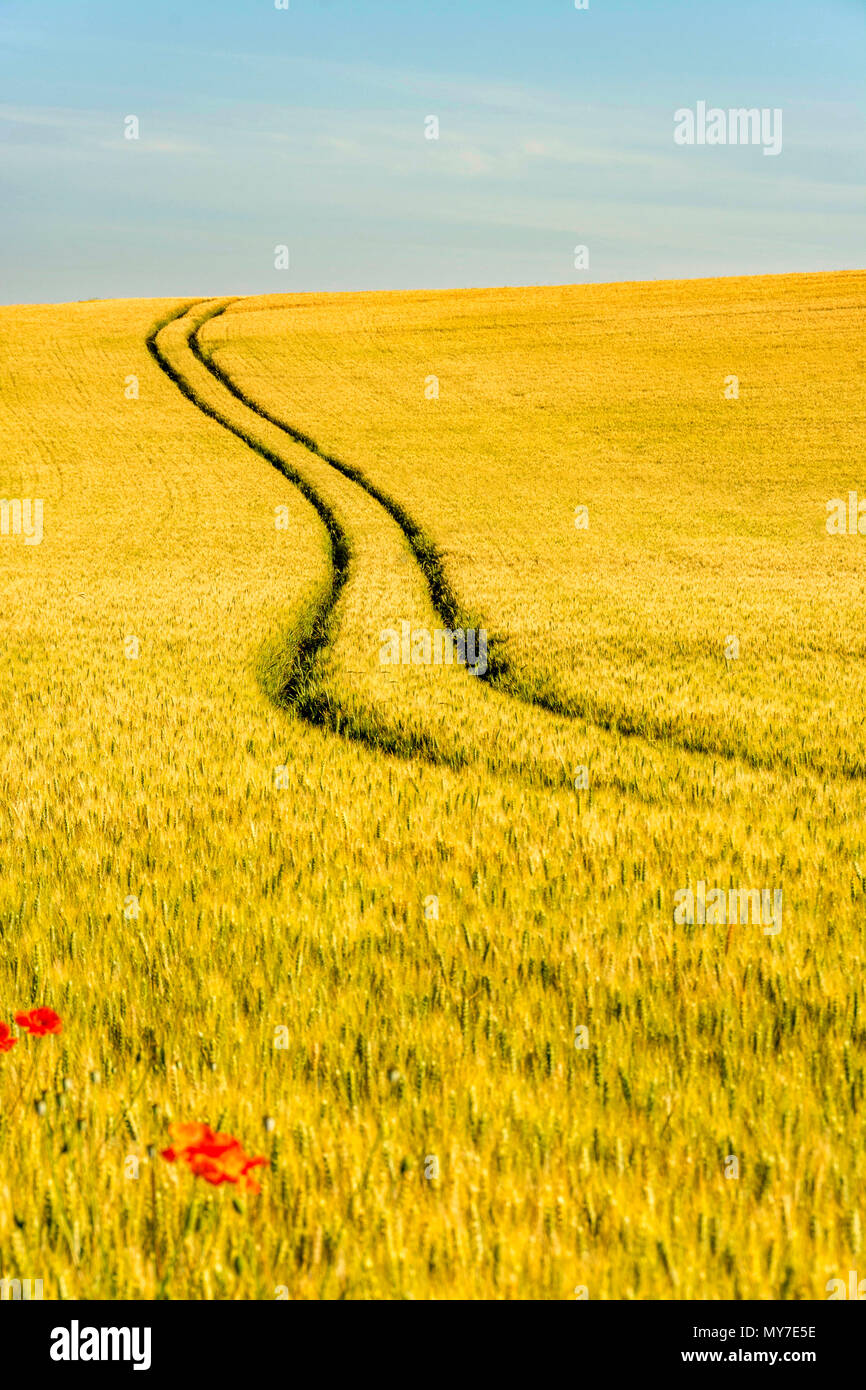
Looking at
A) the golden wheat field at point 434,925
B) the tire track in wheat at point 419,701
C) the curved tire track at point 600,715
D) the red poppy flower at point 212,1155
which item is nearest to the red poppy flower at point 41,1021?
the golden wheat field at point 434,925

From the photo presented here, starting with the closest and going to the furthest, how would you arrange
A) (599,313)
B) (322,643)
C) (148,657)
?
(148,657)
(322,643)
(599,313)

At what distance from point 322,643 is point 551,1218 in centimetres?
1440

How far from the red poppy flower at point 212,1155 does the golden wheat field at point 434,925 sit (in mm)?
129

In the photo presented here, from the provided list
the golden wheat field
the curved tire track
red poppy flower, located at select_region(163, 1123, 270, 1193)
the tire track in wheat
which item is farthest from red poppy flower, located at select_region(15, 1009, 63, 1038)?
the curved tire track

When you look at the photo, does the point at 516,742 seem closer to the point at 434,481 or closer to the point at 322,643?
the point at 322,643

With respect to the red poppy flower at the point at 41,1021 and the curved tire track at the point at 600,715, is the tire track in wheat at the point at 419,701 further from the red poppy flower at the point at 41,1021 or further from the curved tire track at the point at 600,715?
the red poppy flower at the point at 41,1021

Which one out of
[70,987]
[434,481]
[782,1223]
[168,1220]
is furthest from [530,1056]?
[434,481]

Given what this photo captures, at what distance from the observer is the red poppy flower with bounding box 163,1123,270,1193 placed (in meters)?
2.42

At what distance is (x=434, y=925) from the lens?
5.32 meters

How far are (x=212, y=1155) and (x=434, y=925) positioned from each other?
290 centimetres

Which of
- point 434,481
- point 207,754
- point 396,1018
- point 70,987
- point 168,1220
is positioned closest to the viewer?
point 168,1220

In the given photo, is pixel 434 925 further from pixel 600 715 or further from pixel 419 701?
pixel 600 715

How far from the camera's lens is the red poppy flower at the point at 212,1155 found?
7.94 feet

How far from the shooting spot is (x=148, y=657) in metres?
14.9
